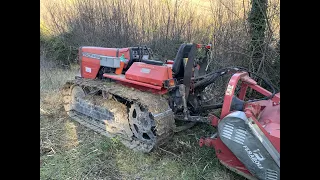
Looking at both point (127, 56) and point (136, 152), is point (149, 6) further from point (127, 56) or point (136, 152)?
point (136, 152)

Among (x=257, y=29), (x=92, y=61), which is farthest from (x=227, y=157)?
(x=92, y=61)

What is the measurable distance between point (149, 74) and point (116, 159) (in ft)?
4.47

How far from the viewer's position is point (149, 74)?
4.23 metres

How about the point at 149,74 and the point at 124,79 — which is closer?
the point at 149,74

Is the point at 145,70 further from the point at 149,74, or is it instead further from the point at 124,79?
the point at 124,79

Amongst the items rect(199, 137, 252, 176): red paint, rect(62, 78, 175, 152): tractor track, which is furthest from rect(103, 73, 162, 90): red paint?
rect(199, 137, 252, 176): red paint

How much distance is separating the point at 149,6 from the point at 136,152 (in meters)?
6.25

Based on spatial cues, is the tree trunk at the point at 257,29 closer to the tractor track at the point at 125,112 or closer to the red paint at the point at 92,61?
the tractor track at the point at 125,112

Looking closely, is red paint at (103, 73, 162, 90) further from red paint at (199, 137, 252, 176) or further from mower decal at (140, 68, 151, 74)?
red paint at (199, 137, 252, 176)

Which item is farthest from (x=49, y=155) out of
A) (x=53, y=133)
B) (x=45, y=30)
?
(x=45, y=30)

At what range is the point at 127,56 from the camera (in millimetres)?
4922

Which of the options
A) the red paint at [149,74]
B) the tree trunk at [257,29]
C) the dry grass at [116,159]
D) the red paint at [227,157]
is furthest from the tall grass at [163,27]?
the red paint at [227,157]

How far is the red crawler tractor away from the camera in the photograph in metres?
3.00
